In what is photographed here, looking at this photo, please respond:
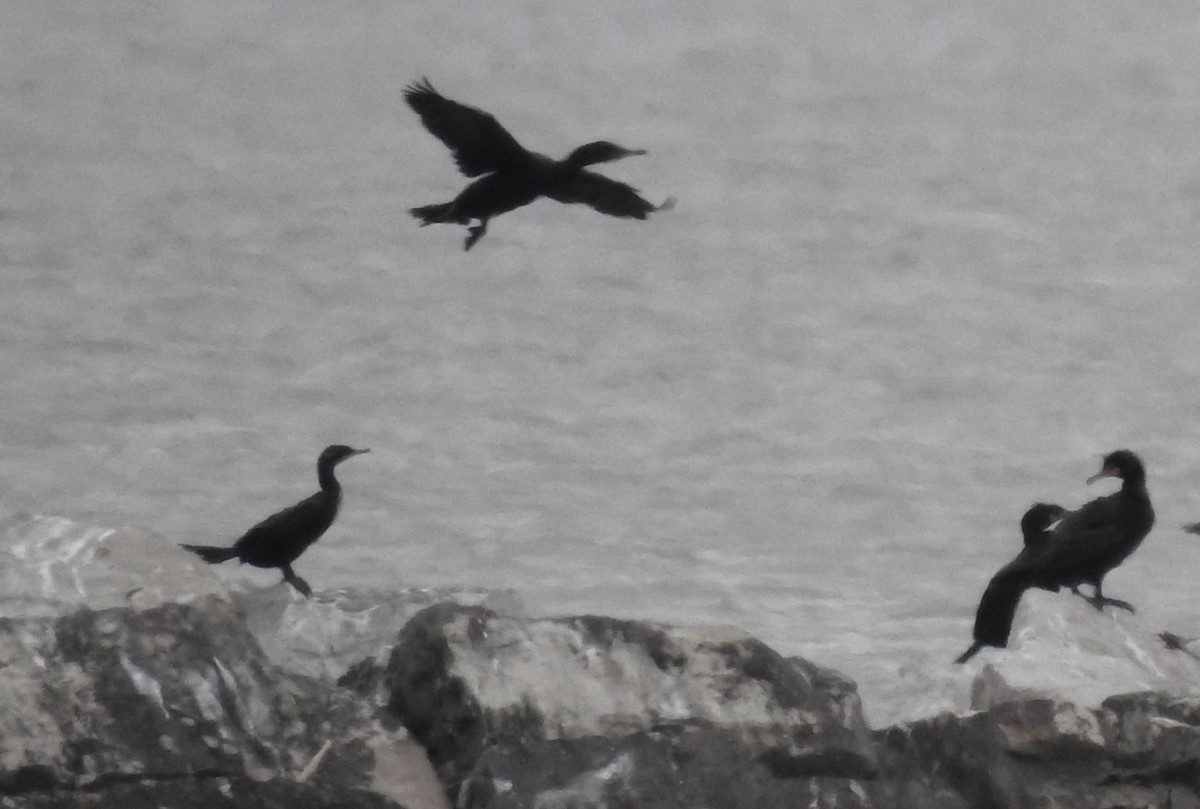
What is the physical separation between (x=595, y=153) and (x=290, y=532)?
1697mm

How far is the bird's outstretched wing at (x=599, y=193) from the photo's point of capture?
679 centimetres

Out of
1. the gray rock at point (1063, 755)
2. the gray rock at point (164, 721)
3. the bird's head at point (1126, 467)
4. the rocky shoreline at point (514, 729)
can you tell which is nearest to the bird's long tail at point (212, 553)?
the rocky shoreline at point (514, 729)

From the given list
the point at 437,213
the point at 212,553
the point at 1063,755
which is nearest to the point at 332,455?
the point at 212,553

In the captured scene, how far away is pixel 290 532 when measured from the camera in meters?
7.17

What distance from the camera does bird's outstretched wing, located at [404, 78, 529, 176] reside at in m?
6.46

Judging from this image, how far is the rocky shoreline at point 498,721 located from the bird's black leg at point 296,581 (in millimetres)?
1412

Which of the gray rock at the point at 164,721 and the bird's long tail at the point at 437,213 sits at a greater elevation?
the bird's long tail at the point at 437,213

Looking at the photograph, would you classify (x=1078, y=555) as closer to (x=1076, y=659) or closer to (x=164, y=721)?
(x=1076, y=659)

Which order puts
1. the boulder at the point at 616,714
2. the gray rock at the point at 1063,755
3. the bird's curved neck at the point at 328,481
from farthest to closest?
the bird's curved neck at the point at 328,481
the gray rock at the point at 1063,755
the boulder at the point at 616,714

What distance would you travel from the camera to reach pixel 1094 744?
5.07 m

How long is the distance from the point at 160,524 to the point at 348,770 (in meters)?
9.50

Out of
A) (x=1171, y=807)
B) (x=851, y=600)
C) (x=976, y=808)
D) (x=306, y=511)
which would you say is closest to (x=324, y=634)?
(x=306, y=511)

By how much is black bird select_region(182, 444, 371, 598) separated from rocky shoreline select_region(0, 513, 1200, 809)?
5.66 feet

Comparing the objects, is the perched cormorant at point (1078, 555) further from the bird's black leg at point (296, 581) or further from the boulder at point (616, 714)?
the bird's black leg at point (296, 581)
